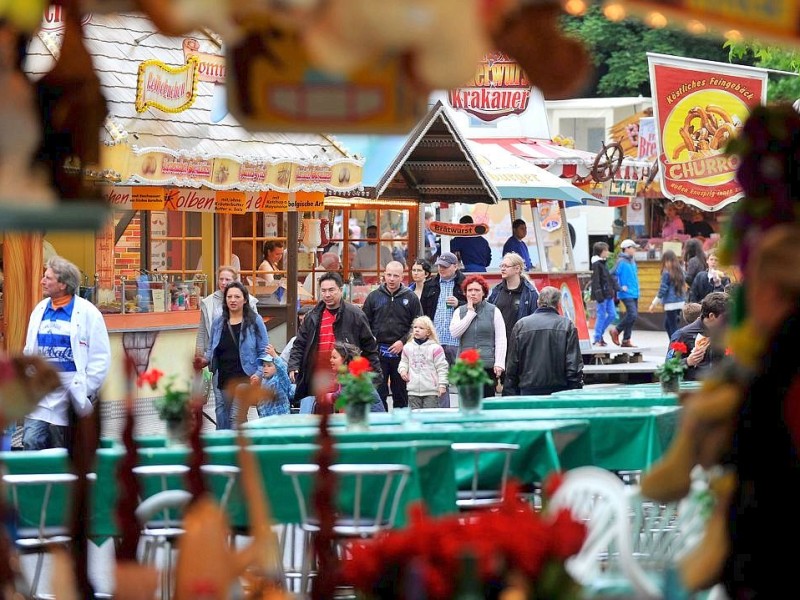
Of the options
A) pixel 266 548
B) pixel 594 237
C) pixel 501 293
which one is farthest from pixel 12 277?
pixel 594 237

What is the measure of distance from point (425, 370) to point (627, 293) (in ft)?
47.9

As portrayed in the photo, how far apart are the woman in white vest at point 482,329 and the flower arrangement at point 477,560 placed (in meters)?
11.9

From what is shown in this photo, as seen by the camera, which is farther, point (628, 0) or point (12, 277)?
point (12, 277)

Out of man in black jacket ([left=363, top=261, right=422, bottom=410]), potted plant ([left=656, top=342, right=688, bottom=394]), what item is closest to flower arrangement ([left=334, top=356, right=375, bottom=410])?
potted plant ([left=656, top=342, right=688, bottom=394])

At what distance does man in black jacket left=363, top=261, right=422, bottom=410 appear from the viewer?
16.6m

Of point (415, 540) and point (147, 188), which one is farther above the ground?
point (147, 188)

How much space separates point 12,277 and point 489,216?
1591 centimetres

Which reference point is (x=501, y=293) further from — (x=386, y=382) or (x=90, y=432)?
→ (x=90, y=432)

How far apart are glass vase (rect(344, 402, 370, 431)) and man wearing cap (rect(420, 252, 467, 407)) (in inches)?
220

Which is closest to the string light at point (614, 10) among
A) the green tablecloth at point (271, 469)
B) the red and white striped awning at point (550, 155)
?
the green tablecloth at point (271, 469)

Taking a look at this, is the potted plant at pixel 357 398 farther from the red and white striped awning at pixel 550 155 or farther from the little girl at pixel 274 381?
the red and white striped awning at pixel 550 155

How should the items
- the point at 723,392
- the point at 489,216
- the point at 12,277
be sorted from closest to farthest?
1. the point at 723,392
2. the point at 12,277
3. the point at 489,216

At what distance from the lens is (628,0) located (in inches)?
137

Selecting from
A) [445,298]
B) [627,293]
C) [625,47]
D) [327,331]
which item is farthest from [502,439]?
[625,47]
